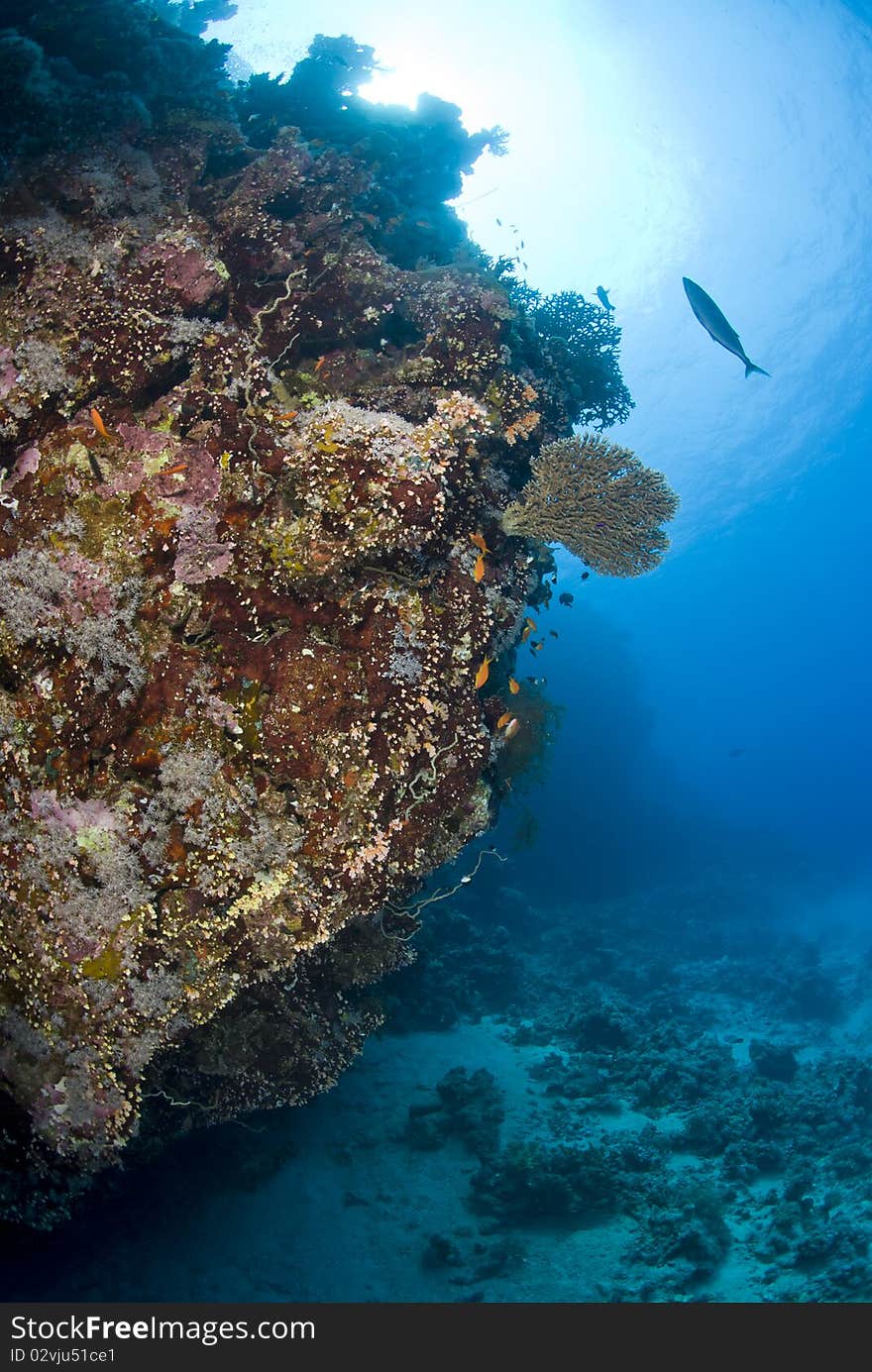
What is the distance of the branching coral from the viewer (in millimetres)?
5980

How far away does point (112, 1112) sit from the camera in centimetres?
436

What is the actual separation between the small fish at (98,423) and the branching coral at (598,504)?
3.39 meters

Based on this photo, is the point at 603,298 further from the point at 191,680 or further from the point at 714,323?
the point at 191,680

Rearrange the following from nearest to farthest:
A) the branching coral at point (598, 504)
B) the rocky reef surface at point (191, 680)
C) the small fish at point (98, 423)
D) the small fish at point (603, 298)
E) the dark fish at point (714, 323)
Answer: the rocky reef surface at point (191, 680)
the small fish at point (98, 423)
the branching coral at point (598, 504)
the dark fish at point (714, 323)
the small fish at point (603, 298)

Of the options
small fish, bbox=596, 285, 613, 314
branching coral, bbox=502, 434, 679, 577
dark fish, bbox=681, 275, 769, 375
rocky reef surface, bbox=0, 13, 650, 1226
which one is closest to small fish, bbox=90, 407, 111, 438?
rocky reef surface, bbox=0, 13, 650, 1226

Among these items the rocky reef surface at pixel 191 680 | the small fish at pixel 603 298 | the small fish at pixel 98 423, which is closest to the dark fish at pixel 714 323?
the small fish at pixel 603 298

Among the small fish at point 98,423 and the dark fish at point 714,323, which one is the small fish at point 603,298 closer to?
the dark fish at point 714,323

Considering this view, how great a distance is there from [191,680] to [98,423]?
202 cm

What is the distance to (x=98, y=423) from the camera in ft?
15.2

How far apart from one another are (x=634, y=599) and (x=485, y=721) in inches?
3032

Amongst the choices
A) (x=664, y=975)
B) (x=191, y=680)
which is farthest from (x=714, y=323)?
(x=664, y=975)

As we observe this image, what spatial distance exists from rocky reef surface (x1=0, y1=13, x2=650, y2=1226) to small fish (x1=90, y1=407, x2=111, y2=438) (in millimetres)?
29

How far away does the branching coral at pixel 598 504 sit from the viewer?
5.98 metres

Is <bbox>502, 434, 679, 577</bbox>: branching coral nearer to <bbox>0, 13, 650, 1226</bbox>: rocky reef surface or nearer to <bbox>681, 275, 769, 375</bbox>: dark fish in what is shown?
<bbox>0, 13, 650, 1226</bbox>: rocky reef surface
